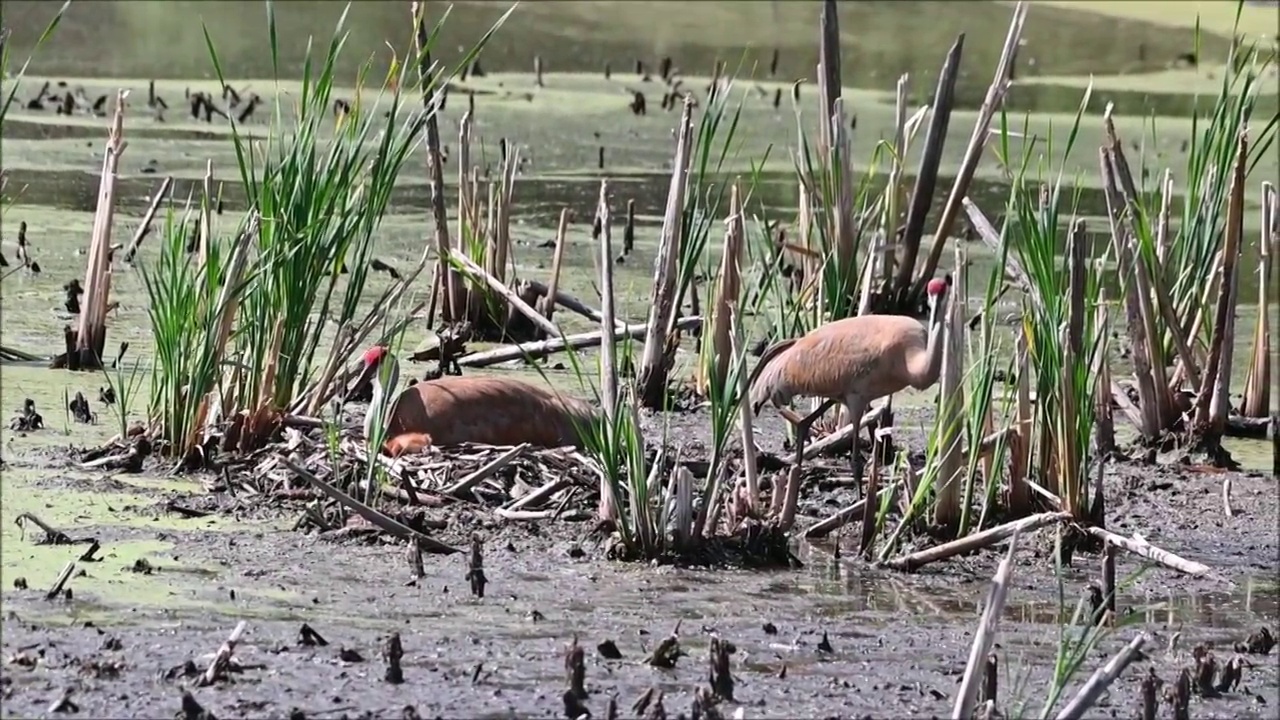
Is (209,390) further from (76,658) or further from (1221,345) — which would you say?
(1221,345)

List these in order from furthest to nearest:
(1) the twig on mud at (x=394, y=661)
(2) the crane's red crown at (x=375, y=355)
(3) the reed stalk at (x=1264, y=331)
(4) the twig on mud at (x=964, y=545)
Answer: (3) the reed stalk at (x=1264, y=331)
(2) the crane's red crown at (x=375, y=355)
(4) the twig on mud at (x=964, y=545)
(1) the twig on mud at (x=394, y=661)

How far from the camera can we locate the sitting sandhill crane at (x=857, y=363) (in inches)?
257

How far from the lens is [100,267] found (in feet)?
23.1

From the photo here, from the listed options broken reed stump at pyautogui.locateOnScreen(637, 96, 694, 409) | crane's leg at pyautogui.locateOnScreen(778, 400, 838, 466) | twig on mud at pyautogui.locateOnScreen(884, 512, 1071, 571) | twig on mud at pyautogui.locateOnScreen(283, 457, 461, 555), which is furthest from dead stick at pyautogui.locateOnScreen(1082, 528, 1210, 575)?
twig on mud at pyautogui.locateOnScreen(283, 457, 461, 555)

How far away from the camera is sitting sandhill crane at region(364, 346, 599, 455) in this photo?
20.1ft

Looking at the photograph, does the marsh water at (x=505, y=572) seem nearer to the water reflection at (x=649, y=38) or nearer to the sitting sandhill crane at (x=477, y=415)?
→ the sitting sandhill crane at (x=477, y=415)

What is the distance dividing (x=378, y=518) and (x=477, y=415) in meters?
0.97

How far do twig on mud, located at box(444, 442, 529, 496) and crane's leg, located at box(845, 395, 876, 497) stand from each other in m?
1.13

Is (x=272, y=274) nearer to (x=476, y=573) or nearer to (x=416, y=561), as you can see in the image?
(x=416, y=561)

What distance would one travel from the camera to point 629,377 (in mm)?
5367

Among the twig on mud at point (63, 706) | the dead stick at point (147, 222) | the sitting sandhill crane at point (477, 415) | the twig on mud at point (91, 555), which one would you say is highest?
the dead stick at point (147, 222)

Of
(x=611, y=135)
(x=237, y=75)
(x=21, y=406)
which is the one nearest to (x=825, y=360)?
(x=21, y=406)

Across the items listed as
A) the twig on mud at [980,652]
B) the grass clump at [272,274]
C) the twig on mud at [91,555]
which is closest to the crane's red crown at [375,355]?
the grass clump at [272,274]

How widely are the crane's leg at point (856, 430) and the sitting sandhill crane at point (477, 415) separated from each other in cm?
80
